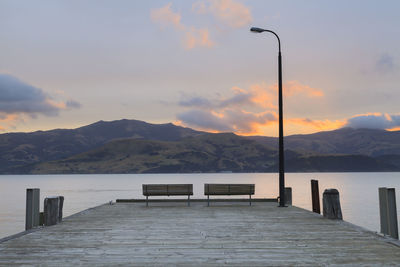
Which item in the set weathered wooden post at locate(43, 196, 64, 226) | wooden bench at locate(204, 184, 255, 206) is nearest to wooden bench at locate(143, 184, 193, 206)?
wooden bench at locate(204, 184, 255, 206)

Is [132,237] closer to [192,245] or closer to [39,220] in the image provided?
[192,245]

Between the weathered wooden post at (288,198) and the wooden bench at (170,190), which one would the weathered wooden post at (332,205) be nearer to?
the weathered wooden post at (288,198)

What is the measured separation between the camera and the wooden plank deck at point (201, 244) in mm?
7586

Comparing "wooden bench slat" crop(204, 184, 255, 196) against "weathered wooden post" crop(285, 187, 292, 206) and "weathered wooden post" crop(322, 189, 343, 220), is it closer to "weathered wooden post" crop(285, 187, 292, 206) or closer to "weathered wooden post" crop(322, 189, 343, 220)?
"weathered wooden post" crop(285, 187, 292, 206)

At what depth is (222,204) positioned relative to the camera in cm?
2006

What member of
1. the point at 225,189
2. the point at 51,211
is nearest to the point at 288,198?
the point at 225,189

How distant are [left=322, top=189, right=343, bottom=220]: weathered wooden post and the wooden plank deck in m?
0.33

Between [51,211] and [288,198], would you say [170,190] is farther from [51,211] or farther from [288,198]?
[51,211]

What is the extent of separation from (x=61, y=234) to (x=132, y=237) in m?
1.99

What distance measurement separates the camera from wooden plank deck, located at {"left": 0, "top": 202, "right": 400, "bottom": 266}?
7586mm

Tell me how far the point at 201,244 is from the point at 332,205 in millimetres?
6213

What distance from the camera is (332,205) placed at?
45.0ft

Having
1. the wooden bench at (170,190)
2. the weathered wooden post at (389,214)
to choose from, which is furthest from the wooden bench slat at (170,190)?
the weathered wooden post at (389,214)

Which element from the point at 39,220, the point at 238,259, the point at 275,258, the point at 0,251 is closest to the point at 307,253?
the point at 275,258
